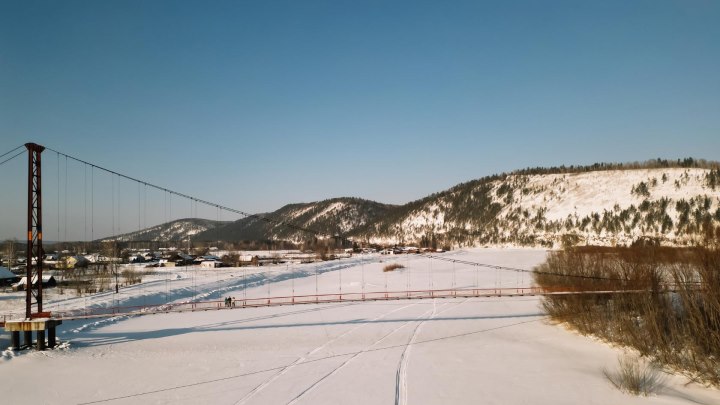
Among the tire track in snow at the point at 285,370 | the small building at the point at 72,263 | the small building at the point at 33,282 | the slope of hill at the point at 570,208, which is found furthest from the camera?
the slope of hill at the point at 570,208

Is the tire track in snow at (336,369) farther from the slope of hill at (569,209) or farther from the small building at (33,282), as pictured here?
the slope of hill at (569,209)

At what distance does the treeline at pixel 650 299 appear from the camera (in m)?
17.8

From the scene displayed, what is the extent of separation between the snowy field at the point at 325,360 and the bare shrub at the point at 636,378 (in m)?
0.38

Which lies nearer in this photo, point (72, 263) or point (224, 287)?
point (224, 287)

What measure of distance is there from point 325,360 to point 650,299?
16587mm

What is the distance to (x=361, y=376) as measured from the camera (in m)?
19.2

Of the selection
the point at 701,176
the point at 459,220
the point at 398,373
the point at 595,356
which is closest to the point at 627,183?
the point at 701,176

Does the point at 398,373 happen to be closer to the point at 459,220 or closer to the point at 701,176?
the point at 701,176

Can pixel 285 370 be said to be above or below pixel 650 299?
below

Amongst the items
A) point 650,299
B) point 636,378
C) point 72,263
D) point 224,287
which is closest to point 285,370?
point 636,378

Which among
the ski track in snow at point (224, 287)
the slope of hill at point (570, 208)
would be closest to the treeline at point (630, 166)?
the slope of hill at point (570, 208)

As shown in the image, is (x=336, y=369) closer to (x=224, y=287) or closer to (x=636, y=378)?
(x=636, y=378)

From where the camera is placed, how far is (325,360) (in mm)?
21750

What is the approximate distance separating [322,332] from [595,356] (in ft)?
51.4
